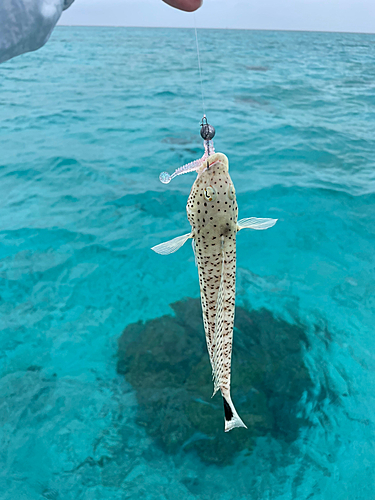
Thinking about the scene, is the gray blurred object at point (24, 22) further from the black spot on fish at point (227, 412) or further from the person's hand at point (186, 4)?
the black spot on fish at point (227, 412)

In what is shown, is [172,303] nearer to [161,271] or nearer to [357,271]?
[161,271]

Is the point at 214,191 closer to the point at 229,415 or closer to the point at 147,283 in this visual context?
the point at 229,415

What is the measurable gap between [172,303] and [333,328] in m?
3.32

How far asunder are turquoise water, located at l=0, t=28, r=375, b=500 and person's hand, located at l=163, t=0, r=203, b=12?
5.39m

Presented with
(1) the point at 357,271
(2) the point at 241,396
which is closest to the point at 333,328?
(1) the point at 357,271

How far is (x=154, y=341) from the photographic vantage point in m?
6.57

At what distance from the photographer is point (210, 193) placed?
265cm

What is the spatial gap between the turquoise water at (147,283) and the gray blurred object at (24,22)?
5.32m

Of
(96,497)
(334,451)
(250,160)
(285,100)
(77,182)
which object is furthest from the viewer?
(285,100)

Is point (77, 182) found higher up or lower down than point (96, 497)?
higher up

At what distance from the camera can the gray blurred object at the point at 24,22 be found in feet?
4.15

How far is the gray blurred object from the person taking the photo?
1.27 metres

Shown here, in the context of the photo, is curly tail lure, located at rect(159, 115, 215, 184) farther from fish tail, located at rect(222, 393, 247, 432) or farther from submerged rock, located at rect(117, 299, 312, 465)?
submerged rock, located at rect(117, 299, 312, 465)

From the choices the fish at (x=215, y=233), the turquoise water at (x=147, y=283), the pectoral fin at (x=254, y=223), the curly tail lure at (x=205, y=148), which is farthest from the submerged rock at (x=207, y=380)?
the curly tail lure at (x=205, y=148)
